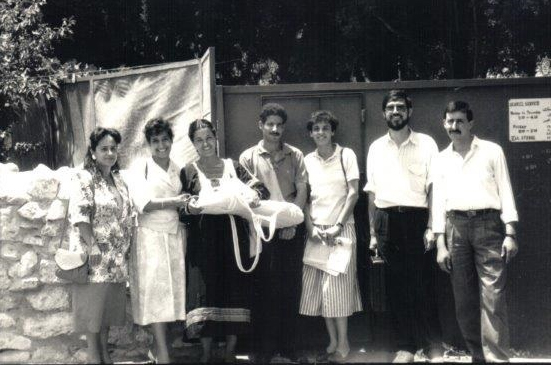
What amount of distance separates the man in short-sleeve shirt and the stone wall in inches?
57.0

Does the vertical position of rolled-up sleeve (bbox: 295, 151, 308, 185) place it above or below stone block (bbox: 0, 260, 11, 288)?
above

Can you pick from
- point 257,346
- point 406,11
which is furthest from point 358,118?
point 406,11

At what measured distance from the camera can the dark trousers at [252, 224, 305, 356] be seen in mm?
5461

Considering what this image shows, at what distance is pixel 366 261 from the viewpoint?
579 centimetres

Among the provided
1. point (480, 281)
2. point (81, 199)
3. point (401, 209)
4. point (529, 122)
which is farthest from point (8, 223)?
point (529, 122)

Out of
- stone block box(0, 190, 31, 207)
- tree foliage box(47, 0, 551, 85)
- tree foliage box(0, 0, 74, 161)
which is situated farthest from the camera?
tree foliage box(47, 0, 551, 85)

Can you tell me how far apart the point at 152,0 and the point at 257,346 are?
882cm

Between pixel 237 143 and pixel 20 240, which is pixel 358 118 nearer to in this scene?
pixel 237 143

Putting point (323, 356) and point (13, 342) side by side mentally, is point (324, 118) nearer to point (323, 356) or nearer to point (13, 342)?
point (323, 356)

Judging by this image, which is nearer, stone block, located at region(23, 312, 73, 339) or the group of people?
the group of people

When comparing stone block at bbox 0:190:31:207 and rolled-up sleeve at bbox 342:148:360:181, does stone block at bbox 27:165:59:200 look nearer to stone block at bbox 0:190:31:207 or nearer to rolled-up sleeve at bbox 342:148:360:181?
stone block at bbox 0:190:31:207

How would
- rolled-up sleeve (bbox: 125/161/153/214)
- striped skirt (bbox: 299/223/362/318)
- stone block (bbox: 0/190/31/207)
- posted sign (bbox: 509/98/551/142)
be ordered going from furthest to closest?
1. posted sign (bbox: 509/98/551/142)
2. striped skirt (bbox: 299/223/362/318)
3. stone block (bbox: 0/190/31/207)
4. rolled-up sleeve (bbox: 125/161/153/214)

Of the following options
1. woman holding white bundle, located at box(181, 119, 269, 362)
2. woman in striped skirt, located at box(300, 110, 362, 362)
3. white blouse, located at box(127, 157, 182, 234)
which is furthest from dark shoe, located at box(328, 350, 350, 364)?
white blouse, located at box(127, 157, 182, 234)

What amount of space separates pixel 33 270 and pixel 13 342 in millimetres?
567
